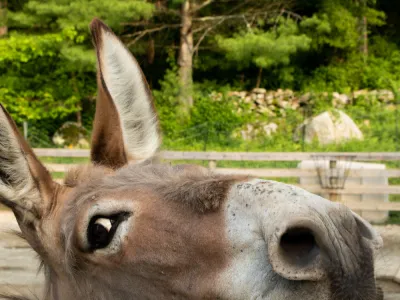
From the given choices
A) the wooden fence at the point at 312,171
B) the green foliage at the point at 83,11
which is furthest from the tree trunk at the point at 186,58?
the wooden fence at the point at 312,171

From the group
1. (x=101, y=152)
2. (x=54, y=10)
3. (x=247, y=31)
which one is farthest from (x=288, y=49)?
(x=101, y=152)

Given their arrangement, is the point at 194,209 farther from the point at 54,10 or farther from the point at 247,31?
the point at 247,31

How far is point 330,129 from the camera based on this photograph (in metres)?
20.3

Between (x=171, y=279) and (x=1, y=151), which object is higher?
(x=1, y=151)

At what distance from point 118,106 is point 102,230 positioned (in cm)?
90

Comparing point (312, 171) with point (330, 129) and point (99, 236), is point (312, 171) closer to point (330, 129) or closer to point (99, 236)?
point (330, 129)

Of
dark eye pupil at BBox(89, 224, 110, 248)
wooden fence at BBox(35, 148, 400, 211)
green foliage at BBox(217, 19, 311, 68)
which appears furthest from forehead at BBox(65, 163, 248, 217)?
green foliage at BBox(217, 19, 311, 68)

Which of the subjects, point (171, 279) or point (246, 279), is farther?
point (171, 279)

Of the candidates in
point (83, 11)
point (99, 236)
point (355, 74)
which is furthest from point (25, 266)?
point (355, 74)

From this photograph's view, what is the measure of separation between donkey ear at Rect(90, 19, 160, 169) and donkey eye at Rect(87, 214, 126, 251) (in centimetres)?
66

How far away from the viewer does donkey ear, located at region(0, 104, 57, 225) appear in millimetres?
2332

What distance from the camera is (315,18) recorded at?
83.2 feet

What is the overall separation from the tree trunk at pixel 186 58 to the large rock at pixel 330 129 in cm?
571

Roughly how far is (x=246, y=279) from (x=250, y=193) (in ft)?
0.86
